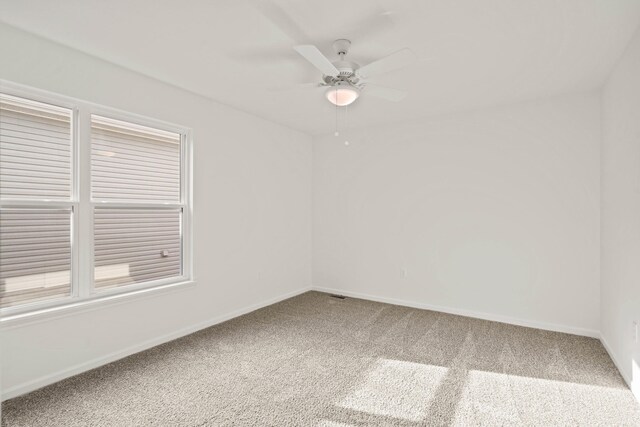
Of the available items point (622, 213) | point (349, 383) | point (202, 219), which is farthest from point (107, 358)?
point (622, 213)

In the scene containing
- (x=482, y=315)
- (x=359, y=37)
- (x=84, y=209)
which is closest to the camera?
(x=359, y=37)

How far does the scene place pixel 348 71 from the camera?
Answer: 246 cm

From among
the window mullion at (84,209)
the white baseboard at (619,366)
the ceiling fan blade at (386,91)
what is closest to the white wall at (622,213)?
the white baseboard at (619,366)

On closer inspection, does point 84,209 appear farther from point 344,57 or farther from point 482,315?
point 482,315

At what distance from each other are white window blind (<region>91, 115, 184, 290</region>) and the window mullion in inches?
2.1

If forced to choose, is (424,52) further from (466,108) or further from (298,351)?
(298,351)

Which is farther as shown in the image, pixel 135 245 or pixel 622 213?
pixel 135 245

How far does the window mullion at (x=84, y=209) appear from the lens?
8.59 feet

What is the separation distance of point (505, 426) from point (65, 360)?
309 centimetres

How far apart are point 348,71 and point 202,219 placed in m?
2.18

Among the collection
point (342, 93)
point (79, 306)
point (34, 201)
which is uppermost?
point (342, 93)

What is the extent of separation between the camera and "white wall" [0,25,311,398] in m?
2.35

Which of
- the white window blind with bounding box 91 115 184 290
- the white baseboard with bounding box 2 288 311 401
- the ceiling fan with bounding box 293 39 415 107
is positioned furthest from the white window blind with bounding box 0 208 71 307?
the ceiling fan with bounding box 293 39 415 107

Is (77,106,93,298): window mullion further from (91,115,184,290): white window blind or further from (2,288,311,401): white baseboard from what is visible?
(2,288,311,401): white baseboard
